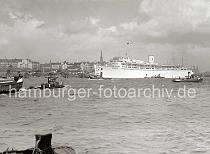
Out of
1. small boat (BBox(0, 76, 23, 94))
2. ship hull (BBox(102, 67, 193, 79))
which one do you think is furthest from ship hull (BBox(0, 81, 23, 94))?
ship hull (BBox(102, 67, 193, 79))

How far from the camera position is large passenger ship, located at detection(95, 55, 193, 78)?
570 feet

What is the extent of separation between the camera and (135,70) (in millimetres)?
177625

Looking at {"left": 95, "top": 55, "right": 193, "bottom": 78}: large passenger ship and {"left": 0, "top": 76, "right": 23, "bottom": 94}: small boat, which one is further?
{"left": 95, "top": 55, "right": 193, "bottom": 78}: large passenger ship

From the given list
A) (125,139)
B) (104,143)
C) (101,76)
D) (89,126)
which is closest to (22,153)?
(104,143)

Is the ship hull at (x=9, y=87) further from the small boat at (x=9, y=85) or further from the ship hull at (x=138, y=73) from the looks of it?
the ship hull at (x=138, y=73)

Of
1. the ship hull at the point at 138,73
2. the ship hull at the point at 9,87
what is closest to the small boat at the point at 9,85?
the ship hull at the point at 9,87

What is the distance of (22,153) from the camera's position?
38.2 feet

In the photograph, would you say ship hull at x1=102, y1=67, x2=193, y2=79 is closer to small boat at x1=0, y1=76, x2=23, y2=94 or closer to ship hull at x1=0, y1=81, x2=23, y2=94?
small boat at x1=0, y1=76, x2=23, y2=94

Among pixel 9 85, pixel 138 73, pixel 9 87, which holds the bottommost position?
pixel 9 87

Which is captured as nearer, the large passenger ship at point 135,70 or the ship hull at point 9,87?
the ship hull at point 9,87

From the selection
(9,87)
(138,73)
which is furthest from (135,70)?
(9,87)

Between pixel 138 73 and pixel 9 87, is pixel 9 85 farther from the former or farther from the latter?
pixel 138 73

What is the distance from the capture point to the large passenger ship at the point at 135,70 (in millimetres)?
173625

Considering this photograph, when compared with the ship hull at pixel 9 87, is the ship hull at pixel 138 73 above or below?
above
